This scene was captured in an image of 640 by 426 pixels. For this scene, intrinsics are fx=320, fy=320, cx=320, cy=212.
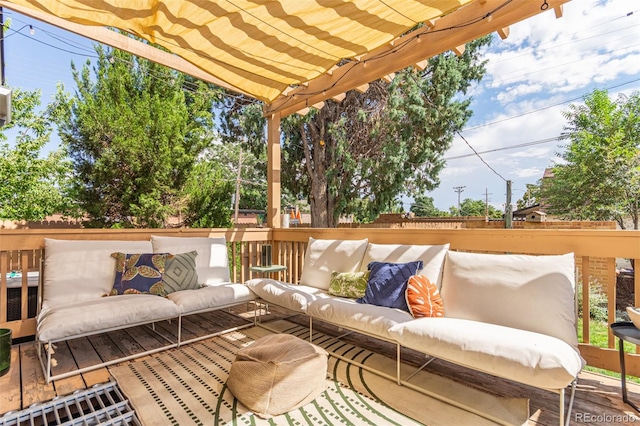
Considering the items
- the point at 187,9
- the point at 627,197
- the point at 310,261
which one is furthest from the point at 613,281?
the point at 627,197

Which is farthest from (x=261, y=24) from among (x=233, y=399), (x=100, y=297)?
(x=100, y=297)

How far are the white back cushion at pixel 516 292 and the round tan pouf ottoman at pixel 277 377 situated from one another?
3.56 ft

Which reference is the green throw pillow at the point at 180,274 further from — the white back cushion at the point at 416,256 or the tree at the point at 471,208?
the tree at the point at 471,208

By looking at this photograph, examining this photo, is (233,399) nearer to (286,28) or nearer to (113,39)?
(286,28)

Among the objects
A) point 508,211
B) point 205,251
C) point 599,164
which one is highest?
point 599,164

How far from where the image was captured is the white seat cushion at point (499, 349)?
151 cm

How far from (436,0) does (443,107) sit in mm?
5607

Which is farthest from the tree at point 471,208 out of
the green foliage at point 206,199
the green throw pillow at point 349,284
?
the green throw pillow at point 349,284

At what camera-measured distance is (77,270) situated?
2.84 meters

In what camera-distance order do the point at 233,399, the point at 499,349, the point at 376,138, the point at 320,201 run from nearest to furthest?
1. the point at 499,349
2. the point at 233,399
3. the point at 376,138
4. the point at 320,201

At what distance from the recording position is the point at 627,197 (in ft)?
25.1

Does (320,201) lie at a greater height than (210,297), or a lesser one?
greater

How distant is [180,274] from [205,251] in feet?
1.59

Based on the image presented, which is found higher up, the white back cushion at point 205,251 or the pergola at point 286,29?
the pergola at point 286,29
